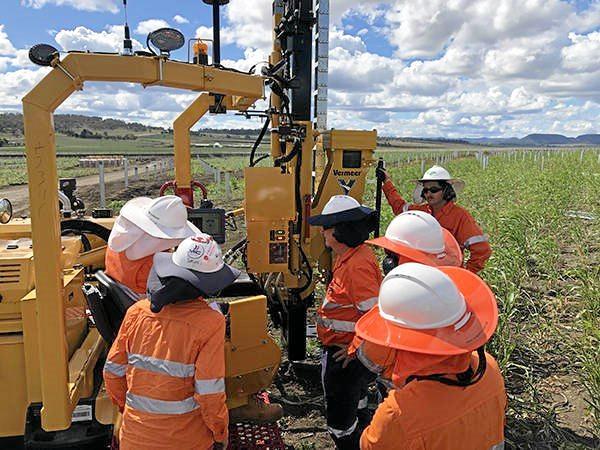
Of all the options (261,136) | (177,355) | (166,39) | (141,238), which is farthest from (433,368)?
(261,136)

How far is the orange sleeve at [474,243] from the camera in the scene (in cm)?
463

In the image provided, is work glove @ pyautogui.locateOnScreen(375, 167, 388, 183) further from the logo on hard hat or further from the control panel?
the logo on hard hat

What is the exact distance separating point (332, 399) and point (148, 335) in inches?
61.1

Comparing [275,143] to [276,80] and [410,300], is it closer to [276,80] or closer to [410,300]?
[276,80]

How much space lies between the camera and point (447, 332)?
1719mm

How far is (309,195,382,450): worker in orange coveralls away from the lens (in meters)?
3.26

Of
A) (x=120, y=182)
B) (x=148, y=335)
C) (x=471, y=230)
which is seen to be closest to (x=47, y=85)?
(x=148, y=335)

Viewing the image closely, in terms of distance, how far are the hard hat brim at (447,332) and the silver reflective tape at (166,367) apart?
93 cm

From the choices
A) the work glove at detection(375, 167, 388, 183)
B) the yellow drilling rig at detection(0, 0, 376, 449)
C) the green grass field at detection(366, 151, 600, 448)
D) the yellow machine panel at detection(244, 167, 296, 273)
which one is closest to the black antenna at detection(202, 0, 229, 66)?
the yellow drilling rig at detection(0, 0, 376, 449)

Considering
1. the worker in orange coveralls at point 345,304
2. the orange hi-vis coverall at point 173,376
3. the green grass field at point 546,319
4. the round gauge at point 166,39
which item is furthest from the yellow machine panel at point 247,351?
the green grass field at point 546,319

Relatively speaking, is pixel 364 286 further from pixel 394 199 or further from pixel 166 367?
pixel 394 199

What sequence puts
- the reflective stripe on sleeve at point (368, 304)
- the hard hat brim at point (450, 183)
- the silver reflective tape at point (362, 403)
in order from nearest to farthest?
the reflective stripe on sleeve at point (368, 304)
the silver reflective tape at point (362, 403)
the hard hat brim at point (450, 183)

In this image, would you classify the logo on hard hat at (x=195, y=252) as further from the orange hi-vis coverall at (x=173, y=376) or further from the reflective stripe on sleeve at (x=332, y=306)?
the reflective stripe on sleeve at (x=332, y=306)

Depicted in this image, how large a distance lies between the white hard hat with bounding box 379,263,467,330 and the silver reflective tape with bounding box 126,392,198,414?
3.92 ft
